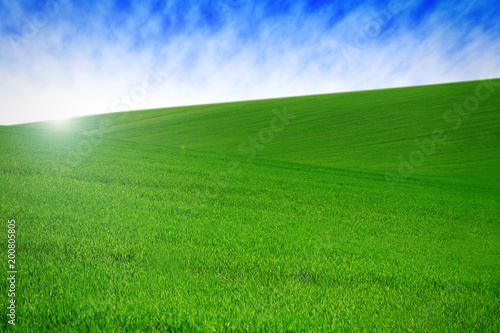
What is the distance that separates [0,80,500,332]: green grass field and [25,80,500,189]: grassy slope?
11.1m

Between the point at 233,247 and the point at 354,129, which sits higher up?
the point at 354,129

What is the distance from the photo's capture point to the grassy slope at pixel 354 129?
2716cm

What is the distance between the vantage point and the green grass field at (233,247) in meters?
3.49

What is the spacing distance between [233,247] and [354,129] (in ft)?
112

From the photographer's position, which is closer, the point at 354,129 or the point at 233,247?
the point at 233,247

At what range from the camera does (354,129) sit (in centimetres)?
3616

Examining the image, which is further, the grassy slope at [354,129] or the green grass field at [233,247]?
the grassy slope at [354,129]

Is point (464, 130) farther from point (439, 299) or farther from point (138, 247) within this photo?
point (138, 247)

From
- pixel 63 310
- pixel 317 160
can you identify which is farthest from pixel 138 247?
pixel 317 160

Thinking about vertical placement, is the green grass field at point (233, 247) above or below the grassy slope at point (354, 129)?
below

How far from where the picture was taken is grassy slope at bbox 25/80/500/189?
2716 cm

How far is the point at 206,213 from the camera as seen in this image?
25.4 feet

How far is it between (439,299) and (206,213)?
5374 millimetres

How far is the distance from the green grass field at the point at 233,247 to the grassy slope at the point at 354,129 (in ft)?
36.4
